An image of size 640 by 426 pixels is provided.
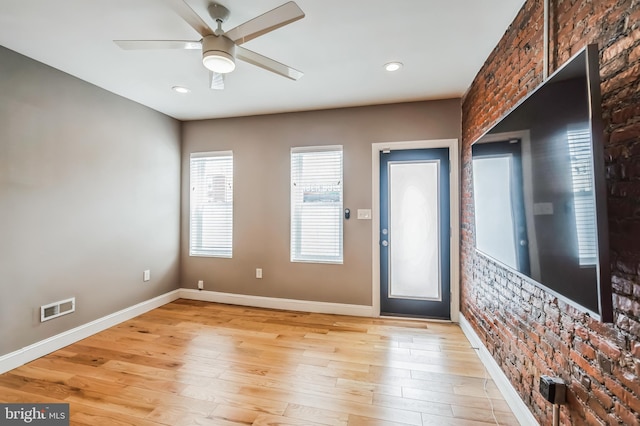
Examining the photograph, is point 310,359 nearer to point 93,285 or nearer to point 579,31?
point 93,285

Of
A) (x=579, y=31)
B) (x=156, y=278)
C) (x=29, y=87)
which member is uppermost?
(x=29, y=87)

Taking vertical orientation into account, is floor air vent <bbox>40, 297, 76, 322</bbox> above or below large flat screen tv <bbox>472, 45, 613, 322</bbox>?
below

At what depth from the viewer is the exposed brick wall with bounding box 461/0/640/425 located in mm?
1024

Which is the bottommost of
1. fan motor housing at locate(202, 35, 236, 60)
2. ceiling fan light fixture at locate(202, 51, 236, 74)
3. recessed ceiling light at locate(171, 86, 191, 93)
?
ceiling fan light fixture at locate(202, 51, 236, 74)

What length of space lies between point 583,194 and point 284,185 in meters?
3.20

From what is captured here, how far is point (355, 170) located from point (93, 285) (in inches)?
128

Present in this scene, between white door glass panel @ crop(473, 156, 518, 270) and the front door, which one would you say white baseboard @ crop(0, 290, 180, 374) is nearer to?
the front door

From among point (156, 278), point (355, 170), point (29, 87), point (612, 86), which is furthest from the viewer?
point (156, 278)

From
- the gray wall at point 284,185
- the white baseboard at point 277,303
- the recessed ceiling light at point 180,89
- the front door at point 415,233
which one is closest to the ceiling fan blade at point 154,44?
the recessed ceiling light at point 180,89

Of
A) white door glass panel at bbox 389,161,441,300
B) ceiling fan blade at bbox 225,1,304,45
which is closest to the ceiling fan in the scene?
ceiling fan blade at bbox 225,1,304,45

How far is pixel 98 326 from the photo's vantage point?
3064 mm

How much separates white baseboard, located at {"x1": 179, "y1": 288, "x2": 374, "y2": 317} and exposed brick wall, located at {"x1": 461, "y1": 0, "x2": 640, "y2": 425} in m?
1.69

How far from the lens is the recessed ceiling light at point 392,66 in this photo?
2.54 metres

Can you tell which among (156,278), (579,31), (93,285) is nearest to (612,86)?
(579,31)
